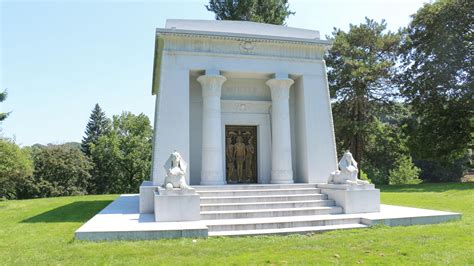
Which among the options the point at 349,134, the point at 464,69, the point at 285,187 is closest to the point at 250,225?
the point at 285,187

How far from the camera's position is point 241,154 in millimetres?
13281

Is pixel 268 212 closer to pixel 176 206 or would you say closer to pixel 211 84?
pixel 176 206

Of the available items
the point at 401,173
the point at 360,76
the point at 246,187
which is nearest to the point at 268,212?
the point at 246,187

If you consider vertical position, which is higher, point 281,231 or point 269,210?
point 269,210

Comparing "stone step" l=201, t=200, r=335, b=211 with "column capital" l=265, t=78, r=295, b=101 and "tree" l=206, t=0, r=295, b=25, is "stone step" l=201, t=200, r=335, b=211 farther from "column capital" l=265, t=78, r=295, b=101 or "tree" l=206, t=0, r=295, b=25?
"tree" l=206, t=0, r=295, b=25

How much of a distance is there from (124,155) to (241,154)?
26265mm

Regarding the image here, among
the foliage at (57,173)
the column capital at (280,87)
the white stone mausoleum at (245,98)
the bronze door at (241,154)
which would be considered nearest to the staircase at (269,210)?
the white stone mausoleum at (245,98)

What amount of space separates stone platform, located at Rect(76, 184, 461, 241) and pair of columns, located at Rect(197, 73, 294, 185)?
97 centimetres

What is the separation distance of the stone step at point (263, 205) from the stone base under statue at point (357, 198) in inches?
17.5

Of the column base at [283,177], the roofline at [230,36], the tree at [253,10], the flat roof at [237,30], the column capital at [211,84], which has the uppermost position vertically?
the tree at [253,10]

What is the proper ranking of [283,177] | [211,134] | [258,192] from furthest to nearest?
[283,177], [211,134], [258,192]

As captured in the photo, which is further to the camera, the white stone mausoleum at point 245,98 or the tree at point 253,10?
the tree at point 253,10

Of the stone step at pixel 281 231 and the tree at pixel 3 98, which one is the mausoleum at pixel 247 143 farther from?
the tree at pixel 3 98

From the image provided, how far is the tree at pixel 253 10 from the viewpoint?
24.6 m
